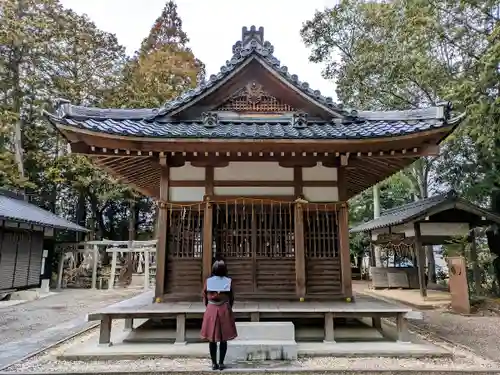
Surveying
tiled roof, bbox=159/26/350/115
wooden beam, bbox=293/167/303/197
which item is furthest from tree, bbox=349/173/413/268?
wooden beam, bbox=293/167/303/197

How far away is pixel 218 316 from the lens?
17.4 ft

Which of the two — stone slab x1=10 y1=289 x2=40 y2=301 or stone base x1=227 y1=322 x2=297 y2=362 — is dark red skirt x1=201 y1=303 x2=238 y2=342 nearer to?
stone base x1=227 y1=322 x2=297 y2=362

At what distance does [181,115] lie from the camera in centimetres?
807

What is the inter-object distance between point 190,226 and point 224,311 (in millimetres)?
2570

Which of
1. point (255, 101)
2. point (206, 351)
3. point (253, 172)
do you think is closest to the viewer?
point (206, 351)

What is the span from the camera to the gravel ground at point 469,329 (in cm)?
688

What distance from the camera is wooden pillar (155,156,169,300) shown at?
23.8ft

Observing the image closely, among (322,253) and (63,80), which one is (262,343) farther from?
(63,80)

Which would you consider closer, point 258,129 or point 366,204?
point 258,129

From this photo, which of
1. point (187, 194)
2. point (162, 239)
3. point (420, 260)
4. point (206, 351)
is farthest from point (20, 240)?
point (420, 260)

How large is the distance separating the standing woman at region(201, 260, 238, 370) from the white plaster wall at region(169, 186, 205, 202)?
2.50 meters

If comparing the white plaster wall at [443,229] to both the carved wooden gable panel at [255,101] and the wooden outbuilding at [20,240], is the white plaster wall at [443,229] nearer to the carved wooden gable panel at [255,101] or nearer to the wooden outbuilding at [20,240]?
the carved wooden gable panel at [255,101]

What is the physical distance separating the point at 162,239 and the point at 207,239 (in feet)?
2.87

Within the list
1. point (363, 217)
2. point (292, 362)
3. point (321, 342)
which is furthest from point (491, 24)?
point (363, 217)
